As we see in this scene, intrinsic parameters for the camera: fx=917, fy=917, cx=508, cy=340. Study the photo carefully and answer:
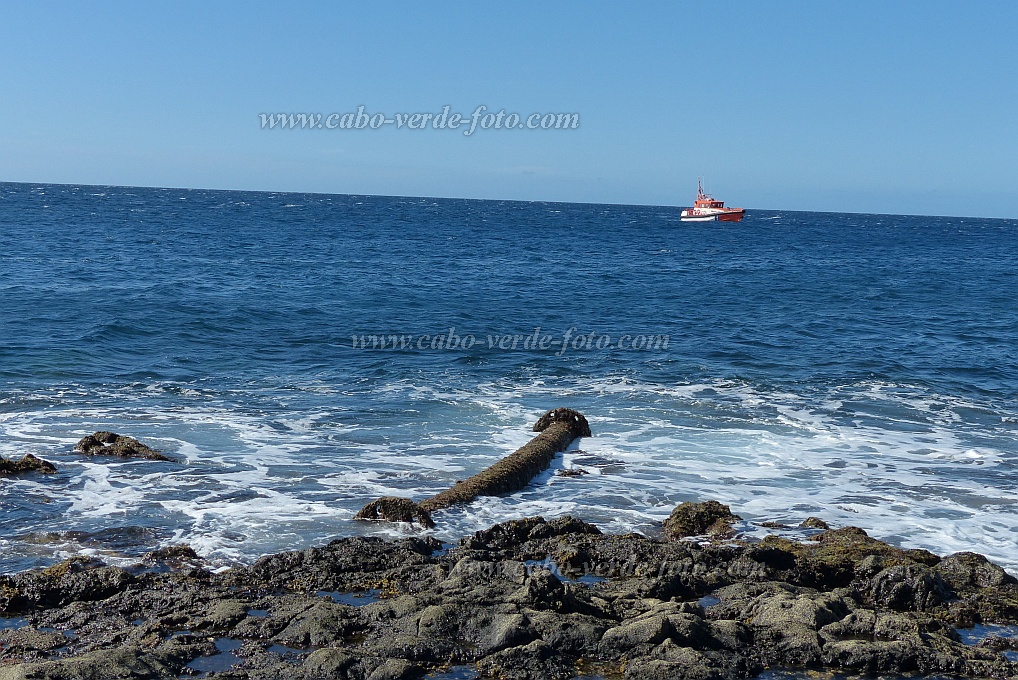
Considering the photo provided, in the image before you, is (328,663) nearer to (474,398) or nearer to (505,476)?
(505,476)

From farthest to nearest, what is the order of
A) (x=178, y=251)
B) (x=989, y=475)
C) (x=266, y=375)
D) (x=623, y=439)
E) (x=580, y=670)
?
(x=178, y=251), (x=266, y=375), (x=623, y=439), (x=989, y=475), (x=580, y=670)

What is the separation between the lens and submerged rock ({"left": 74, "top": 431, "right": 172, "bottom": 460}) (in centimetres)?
1459

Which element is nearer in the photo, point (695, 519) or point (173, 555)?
point (173, 555)

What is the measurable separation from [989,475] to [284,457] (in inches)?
459

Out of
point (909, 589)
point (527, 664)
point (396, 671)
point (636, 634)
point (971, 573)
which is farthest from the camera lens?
point (971, 573)

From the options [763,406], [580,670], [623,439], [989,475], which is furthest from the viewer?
[763,406]

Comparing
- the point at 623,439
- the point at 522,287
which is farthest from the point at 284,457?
the point at 522,287

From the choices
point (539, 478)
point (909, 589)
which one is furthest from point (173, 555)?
point (909, 589)

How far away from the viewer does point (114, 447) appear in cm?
1466

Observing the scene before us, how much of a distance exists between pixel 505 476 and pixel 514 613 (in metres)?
5.22

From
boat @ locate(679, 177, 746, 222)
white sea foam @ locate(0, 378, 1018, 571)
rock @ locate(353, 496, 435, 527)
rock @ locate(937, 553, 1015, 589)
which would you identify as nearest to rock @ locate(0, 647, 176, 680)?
white sea foam @ locate(0, 378, 1018, 571)

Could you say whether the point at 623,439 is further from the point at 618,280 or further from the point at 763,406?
the point at 618,280

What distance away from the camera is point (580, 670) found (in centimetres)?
765

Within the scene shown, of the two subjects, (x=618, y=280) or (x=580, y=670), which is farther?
(x=618, y=280)
